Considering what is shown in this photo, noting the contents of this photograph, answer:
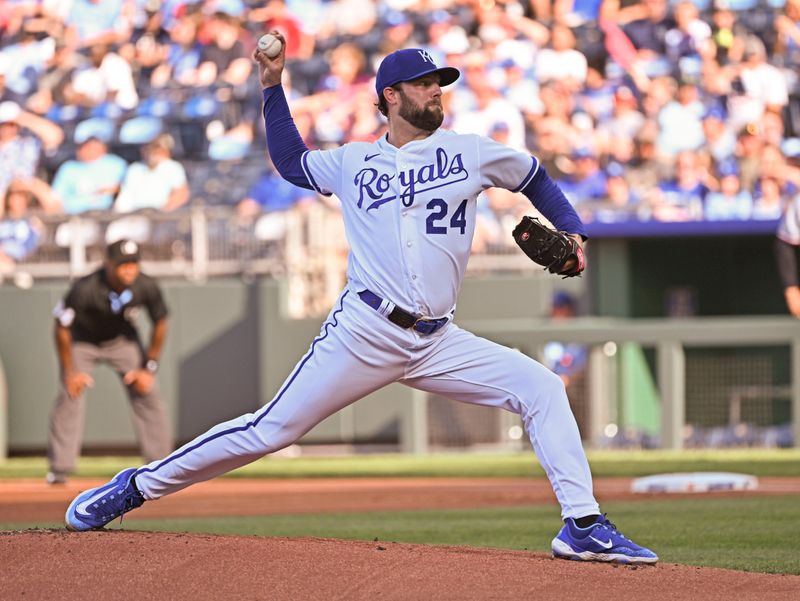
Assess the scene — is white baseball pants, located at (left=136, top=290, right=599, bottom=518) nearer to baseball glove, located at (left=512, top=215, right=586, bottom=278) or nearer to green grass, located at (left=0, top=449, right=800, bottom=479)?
baseball glove, located at (left=512, top=215, right=586, bottom=278)

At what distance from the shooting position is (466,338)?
16.4ft

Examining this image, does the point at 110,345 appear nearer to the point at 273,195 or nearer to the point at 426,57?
the point at 273,195

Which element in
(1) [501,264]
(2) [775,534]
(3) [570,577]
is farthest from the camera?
(1) [501,264]

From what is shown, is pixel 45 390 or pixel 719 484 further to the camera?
pixel 45 390

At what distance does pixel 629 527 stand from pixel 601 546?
265 centimetres

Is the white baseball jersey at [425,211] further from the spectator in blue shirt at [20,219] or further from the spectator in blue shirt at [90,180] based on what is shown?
the spectator in blue shirt at [90,180]

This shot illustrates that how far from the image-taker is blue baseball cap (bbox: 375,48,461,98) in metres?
4.86

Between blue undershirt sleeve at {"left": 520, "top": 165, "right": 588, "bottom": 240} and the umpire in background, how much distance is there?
20.1ft

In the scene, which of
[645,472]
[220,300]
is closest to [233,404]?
[220,300]

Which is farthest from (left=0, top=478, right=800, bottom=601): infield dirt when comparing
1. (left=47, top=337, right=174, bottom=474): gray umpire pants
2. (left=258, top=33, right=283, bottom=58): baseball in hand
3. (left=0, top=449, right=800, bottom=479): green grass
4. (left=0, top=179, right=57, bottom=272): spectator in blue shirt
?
(left=0, top=179, right=57, bottom=272): spectator in blue shirt

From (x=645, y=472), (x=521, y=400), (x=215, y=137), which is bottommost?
(x=645, y=472)

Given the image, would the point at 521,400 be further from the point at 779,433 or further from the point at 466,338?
the point at 779,433

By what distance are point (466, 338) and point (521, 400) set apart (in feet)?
1.06

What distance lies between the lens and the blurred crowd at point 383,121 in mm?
14945
